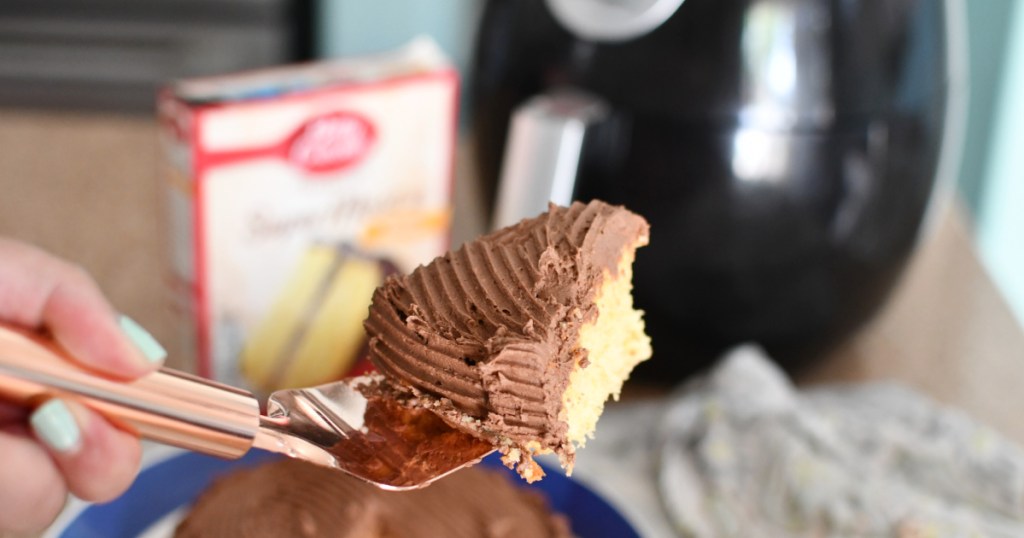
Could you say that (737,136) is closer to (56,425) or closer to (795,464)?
(795,464)

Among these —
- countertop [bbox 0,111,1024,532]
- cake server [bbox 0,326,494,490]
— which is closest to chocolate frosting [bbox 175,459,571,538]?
cake server [bbox 0,326,494,490]

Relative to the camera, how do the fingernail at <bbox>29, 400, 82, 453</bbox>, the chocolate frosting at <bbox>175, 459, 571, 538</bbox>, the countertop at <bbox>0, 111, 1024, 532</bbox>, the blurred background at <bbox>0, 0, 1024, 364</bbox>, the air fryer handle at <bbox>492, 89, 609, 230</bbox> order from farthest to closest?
the blurred background at <bbox>0, 0, 1024, 364</bbox>, the countertop at <bbox>0, 111, 1024, 532</bbox>, the air fryer handle at <bbox>492, 89, 609, 230</bbox>, the chocolate frosting at <bbox>175, 459, 571, 538</bbox>, the fingernail at <bbox>29, 400, 82, 453</bbox>

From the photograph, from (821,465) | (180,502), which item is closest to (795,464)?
(821,465)

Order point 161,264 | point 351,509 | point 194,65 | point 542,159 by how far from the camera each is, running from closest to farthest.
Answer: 1. point 351,509
2. point 542,159
3. point 161,264
4. point 194,65

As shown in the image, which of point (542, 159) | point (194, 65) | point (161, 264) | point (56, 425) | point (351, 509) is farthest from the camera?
point (194, 65)

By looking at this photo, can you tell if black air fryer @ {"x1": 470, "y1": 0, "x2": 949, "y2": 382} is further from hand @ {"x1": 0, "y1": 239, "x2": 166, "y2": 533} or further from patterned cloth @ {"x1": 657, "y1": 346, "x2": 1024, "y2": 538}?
hand @ {"x1": 0, "y1": 239, "x2": 166, "y2": 533}

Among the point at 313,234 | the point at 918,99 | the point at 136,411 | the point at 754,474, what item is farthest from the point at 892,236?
the point at 136,411

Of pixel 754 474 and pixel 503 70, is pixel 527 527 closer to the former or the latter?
pixel 754 474
